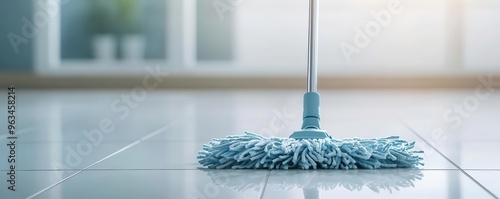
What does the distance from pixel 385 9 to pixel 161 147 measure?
8.39 feet

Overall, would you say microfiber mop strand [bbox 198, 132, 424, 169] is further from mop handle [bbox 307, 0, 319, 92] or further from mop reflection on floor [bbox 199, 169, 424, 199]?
mop handle [bbox 307, 0, 319, 92]

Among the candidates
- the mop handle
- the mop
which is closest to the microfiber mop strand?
the mop

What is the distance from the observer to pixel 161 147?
1372mm

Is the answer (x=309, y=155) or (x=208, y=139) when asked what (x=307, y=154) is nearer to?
(x=309, y=155)

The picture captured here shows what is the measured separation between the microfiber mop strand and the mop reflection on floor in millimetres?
16

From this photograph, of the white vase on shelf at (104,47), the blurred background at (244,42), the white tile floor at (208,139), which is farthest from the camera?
the white vase on shelf at (104,47)

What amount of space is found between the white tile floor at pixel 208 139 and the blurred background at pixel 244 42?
933mm

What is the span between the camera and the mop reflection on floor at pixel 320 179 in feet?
2.94

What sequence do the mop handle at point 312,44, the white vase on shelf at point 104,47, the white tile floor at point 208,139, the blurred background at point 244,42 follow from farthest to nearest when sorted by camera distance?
the white vase on shelf at point 104,47, the blurred background at point 244,42, the mop handle at point 312,44, the white tile floor at point 208,139

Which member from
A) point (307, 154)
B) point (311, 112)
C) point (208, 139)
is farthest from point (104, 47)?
point (307, 154)

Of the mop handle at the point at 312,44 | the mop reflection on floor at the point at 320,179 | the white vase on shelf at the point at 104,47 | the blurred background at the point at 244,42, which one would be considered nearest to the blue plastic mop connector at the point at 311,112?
the mop handle at the point at 312,44

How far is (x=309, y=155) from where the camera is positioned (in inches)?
40.6

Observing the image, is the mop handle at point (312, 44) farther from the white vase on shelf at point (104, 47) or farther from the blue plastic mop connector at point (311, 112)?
the white vase on shelf at point (104, 47)

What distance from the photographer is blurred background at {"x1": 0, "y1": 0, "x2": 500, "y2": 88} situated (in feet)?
12.3
